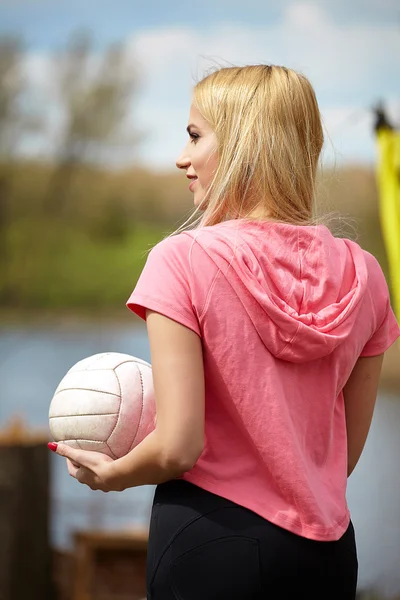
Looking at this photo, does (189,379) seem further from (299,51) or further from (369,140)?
(299,51)

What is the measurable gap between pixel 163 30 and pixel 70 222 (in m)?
4.06

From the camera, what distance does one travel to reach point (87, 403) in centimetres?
109

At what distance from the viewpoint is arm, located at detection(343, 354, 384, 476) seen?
1147 mm

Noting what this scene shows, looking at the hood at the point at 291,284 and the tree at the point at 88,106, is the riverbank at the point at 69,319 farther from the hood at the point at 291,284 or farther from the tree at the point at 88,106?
the hood at the point at 291,284

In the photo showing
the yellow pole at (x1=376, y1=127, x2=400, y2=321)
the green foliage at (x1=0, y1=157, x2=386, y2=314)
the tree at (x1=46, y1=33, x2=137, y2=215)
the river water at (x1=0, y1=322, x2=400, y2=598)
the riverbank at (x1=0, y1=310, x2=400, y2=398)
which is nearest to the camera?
the yellow pole at (x1=376, y1=127, x2=400, y2=321)

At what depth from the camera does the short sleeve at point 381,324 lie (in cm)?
112

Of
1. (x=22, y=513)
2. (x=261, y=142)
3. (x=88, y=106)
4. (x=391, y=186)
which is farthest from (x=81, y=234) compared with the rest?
(x=261, y=142)

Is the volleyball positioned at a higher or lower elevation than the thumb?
higher

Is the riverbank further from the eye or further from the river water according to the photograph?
the eye

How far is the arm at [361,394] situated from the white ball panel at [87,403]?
28cm

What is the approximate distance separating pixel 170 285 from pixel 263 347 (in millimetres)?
119

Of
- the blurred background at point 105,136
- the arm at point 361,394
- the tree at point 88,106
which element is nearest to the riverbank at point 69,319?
the blurred background at point 105,136

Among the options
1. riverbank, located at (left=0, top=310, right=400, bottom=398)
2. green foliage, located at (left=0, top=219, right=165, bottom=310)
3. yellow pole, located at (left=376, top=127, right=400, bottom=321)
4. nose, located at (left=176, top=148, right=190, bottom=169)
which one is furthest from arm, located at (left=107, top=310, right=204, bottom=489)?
green foliage, located at (left=0, top=219, right=165, bottom=310)

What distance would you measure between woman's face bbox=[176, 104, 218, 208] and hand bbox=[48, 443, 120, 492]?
0.31 meters
